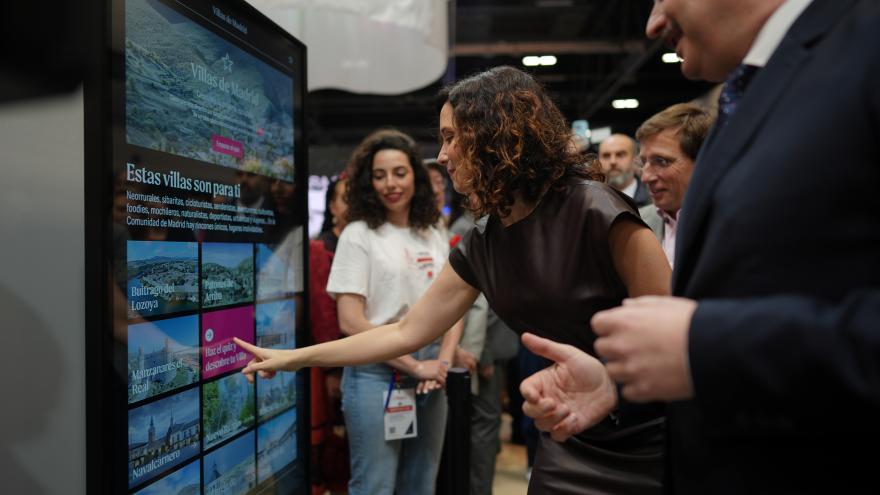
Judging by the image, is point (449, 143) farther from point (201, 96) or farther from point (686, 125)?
point (686, 125)

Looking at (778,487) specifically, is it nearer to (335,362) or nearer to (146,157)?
(335,362)

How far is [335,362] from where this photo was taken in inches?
69.4

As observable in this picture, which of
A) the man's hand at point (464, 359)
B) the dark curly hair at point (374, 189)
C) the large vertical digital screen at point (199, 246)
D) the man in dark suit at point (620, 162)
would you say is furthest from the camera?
the man in dark suit at point (620, 162)

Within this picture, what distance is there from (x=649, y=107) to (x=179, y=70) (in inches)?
337

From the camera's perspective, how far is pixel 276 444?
211cm

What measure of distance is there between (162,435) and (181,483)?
0.16 meters

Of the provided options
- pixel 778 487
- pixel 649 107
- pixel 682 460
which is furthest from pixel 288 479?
pixel 649 107

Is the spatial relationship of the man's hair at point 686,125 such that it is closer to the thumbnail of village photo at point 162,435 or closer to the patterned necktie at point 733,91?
the patterned necktie at point 733,91

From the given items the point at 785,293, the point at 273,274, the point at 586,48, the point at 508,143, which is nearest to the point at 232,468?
the point at 273,274

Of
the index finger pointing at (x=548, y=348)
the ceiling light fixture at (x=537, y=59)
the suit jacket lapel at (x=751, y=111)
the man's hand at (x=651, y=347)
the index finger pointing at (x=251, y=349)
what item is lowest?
the index finger pointing at (x=251, y=349)

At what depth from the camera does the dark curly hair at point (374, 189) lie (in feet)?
9.39

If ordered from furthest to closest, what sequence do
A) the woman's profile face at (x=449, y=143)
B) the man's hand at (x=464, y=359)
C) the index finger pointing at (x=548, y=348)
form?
the man's hand at (x=464, y=359) < the woman's profile face at (x=449, y=143) < the index finger pointing at (x=548, y=348)

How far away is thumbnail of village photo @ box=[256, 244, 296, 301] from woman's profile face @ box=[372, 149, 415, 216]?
0.80 meters

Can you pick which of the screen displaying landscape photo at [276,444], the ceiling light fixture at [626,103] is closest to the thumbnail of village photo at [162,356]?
the screen displaying landscape photo at [276,444]
